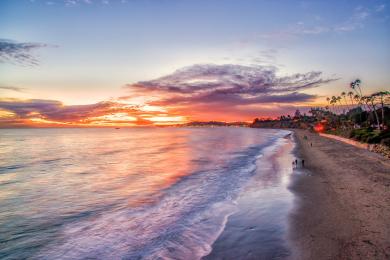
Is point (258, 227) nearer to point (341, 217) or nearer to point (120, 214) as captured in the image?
point (341, 217)

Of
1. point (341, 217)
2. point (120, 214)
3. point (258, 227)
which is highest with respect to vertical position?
point (341, 217)

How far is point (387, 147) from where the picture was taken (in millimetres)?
40688

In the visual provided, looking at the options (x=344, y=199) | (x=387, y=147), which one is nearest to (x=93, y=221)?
(x=344, y=199)

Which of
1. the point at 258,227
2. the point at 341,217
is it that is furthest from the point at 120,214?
the point at 341,217

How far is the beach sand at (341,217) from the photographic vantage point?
31.8ft

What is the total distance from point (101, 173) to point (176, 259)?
2561 centimetres

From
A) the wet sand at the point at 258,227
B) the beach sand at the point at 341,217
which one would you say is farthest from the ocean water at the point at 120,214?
the beach sand at the point at 341,217

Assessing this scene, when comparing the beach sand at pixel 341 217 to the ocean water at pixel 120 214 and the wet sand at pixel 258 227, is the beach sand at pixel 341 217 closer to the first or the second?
the wet sand at pixel 258 227

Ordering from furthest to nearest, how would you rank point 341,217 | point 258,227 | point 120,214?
point 120,214, point 341,217, point 258,227

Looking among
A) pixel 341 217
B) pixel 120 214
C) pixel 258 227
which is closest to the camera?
pixel 258 227

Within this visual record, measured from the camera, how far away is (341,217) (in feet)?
43.2

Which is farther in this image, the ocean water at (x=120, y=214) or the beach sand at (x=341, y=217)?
the ocean water at (x=120, y=214)

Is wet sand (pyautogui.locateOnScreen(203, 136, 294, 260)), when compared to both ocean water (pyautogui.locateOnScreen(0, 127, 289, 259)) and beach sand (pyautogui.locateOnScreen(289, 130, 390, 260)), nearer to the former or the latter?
ocean water (pyautogui.locateOnScreen(0, 127, 289, 259))

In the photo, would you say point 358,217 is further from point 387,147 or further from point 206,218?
point 387,147
